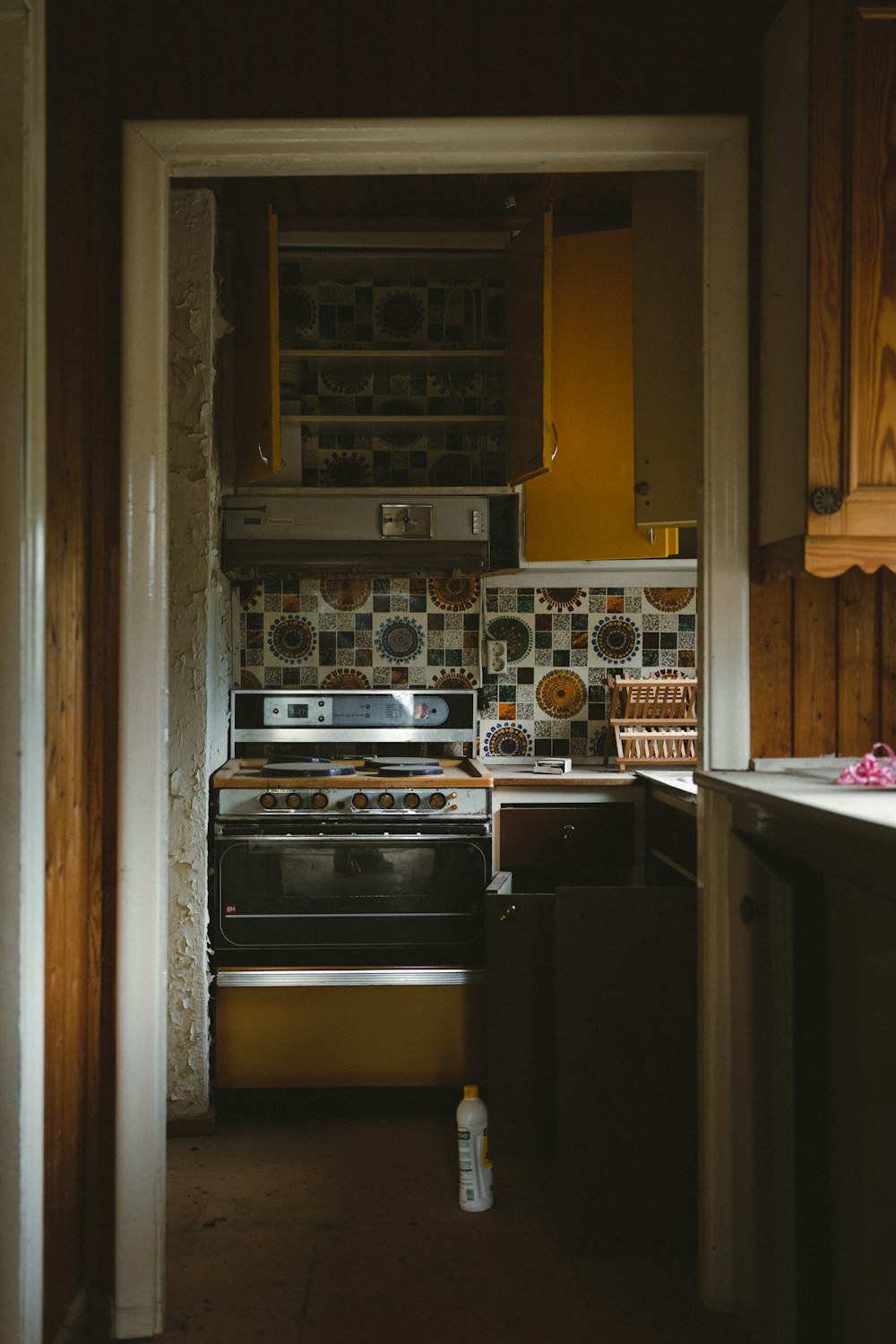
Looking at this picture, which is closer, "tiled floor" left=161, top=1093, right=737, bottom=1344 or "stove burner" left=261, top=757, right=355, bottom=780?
"tiled floor" left=161, top=1093, right=737, bottom=1344

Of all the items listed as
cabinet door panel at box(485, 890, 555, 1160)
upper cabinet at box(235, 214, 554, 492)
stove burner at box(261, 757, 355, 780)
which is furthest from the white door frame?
upper cabinet at box(235, 214, 554, 492)

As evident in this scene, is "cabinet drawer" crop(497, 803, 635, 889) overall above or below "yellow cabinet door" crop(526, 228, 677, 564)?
below

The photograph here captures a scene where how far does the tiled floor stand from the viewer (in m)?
1.72

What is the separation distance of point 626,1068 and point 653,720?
1.40 meters

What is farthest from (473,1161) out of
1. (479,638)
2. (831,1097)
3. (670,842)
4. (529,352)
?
(529,352)

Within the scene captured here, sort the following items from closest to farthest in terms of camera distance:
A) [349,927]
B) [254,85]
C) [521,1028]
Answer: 1. [254,85]
2. [521,1028]
3. [349,927]

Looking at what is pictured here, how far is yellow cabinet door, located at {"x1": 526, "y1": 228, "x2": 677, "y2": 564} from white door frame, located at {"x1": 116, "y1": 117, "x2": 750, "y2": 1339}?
4.00 ft

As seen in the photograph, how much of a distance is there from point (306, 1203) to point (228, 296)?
2.49 m

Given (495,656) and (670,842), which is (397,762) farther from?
(670,842)

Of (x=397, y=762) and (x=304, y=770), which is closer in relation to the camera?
(x=304, y=770)

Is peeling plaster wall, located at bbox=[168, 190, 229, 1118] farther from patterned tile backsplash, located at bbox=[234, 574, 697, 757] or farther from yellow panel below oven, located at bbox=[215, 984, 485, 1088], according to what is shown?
patterned tile backsplash, located at bbox=[234, 574, 697, 757]

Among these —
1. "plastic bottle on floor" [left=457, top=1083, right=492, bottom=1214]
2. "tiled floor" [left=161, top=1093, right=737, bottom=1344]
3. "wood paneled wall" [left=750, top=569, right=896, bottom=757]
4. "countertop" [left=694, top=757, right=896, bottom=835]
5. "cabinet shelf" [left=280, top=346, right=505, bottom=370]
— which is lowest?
"tiled floor" [left=161, top=1093, right=737, bottom=1344]

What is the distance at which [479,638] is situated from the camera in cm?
A: 331

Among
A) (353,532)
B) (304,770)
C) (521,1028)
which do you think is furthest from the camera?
(353,532)
